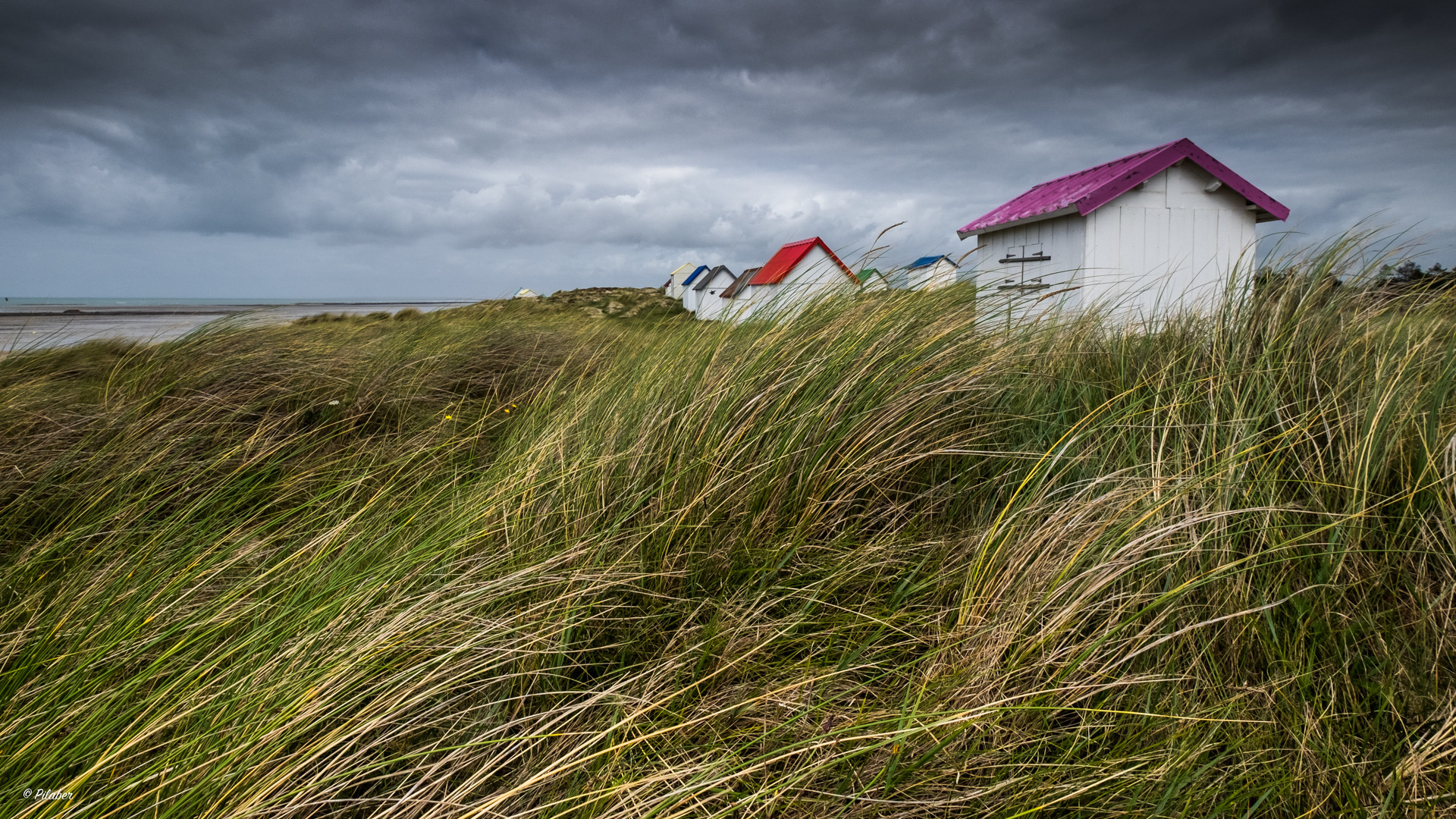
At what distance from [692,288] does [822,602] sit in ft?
68.6

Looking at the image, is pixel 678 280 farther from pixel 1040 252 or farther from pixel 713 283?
pixel 1040 252

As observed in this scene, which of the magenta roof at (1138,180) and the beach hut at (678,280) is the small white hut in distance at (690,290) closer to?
the beach hut at (678,280)

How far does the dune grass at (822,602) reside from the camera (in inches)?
53.9

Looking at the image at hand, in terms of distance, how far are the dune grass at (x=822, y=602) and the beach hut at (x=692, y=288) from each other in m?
18.2

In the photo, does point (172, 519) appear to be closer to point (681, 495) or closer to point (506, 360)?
point (681, 495)

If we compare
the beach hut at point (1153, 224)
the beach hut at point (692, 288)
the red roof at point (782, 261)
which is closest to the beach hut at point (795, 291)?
the beach hut at point (1153, 224)

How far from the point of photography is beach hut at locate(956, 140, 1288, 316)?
231 inches

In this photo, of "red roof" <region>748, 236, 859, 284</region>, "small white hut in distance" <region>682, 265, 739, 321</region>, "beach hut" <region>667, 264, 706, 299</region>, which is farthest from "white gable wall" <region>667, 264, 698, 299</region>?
"red roof" <region>748, 236, 859, 284</region>

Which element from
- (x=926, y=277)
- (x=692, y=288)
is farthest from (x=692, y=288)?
(x=926, y=277)

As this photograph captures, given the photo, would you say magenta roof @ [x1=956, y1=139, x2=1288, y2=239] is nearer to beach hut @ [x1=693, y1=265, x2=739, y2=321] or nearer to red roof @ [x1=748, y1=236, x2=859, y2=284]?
red roof @ [x1=748, y1=236, x2=859, y2=284]

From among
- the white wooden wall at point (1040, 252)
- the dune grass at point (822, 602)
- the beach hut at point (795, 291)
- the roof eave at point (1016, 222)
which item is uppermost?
the roof eave at point (1016, 222)

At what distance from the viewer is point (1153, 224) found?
6.08m

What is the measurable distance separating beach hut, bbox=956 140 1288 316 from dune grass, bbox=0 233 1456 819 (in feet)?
9.79

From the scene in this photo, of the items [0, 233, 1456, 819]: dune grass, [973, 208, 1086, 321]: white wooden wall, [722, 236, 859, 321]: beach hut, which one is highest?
[973, 208, 1086, 321]: white wooden wall
